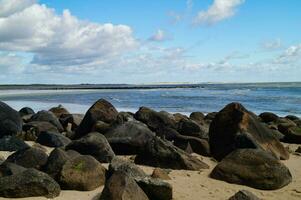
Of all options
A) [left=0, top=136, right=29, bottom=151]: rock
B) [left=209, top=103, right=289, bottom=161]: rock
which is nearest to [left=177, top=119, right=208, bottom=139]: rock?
[left=209, top=103, right=289, bottom=161]: rock

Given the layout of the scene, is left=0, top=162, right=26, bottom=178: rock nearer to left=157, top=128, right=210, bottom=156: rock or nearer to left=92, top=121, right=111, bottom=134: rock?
left=92, top=121, right=111, bottom=134: rock

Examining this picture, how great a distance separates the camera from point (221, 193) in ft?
24.4

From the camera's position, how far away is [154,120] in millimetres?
13539

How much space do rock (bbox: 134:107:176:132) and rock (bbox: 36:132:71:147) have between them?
3.08m

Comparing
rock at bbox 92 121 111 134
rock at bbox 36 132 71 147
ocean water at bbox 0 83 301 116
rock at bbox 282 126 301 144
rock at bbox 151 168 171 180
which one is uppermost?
rock at bbox 92 121 111 134

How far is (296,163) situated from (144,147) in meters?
3.74

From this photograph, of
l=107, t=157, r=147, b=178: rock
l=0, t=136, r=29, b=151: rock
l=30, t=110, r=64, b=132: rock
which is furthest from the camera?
l=30, t=110, r=64, b=132: rock

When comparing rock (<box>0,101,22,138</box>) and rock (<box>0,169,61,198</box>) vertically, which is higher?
rock (<box>0,101,22,138</box>)

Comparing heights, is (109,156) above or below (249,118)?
below

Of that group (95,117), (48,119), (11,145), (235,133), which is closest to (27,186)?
(11,145)

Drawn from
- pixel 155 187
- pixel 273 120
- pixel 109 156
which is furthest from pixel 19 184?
pixel 273 120

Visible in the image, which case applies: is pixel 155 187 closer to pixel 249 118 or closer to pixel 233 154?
pixel 233 154

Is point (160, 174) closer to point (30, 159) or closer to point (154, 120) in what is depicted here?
point (30, 159)

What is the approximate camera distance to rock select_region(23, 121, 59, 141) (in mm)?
12219
